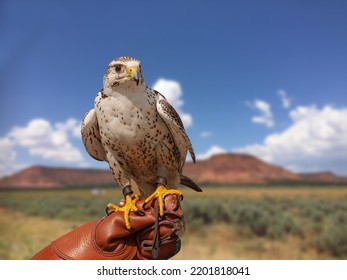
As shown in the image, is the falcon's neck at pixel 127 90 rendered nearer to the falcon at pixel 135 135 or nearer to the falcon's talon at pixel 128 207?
the falcon at pixel 135 135

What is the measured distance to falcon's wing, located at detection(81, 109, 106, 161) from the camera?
2.26 m

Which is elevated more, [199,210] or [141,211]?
[199,210]

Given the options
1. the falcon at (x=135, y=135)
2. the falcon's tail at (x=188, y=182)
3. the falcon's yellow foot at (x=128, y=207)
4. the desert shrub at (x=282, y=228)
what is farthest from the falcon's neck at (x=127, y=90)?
the desert shrub at (x=282, y=228)

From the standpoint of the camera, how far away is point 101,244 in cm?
189

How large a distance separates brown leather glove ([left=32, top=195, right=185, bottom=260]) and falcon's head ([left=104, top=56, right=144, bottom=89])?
2.21 feet

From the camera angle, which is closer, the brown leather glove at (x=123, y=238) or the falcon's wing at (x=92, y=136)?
the brown leather glove at (x=123, y=238)

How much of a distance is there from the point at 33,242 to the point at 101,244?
7.42 metres

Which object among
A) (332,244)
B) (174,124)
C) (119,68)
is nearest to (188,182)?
(174,124)

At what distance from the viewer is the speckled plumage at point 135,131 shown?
203cm

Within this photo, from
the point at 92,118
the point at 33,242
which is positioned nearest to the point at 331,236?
the point at 33,242

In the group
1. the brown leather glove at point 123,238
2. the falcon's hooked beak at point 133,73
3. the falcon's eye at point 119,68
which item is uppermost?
the falcon's eye at point 119,68

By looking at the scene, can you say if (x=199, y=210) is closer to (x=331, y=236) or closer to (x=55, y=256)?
(x=331, y=236)
